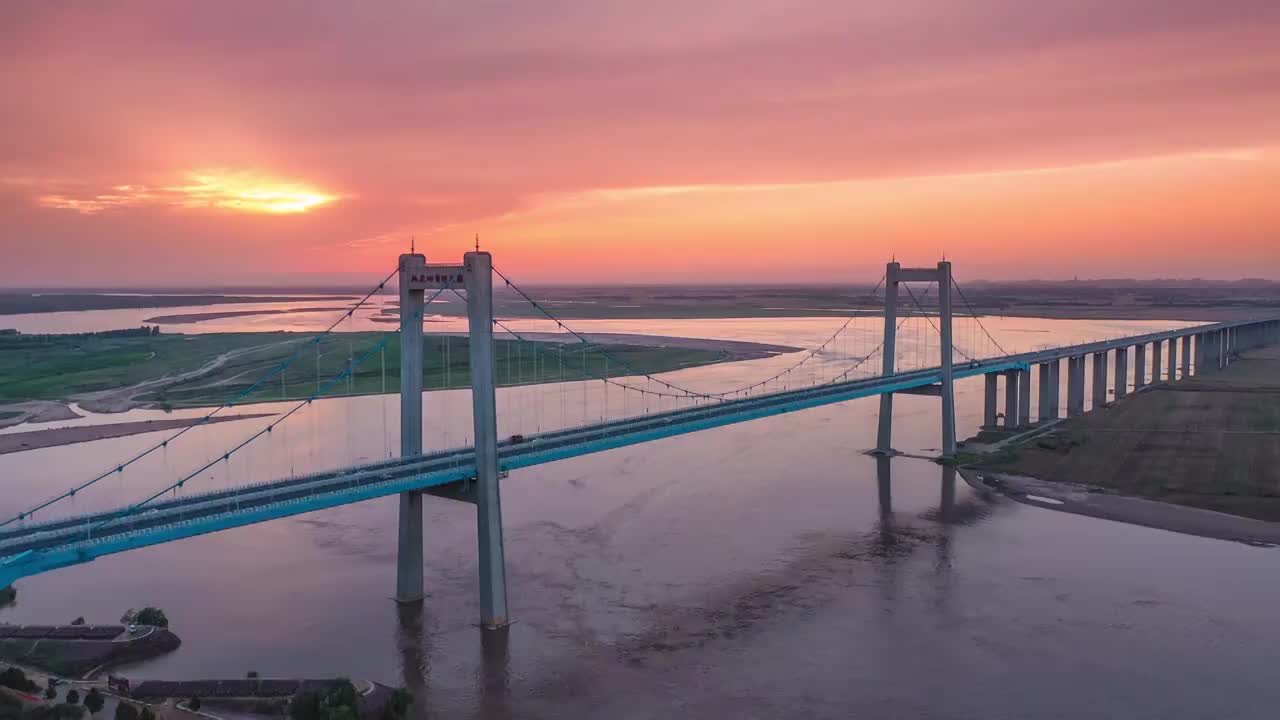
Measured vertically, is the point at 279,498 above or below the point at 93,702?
above

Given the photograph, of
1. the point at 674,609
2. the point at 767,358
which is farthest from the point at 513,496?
the point at 767,358

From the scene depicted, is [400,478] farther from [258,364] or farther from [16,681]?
[258,364]


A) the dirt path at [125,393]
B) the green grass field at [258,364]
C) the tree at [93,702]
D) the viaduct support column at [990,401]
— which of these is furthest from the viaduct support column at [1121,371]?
the tree at [93,702]

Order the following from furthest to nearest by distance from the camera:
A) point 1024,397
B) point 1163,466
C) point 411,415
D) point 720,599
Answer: point 1024,397, point 1163,466, point 720,599, point 411,415

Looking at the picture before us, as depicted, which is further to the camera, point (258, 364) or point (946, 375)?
point (258, 364)

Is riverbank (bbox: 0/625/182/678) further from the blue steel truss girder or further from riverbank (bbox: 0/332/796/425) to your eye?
riverbank (bbox: 0/332/796/425)

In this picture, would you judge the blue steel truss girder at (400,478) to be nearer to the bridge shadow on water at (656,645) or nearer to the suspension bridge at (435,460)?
the suspension bridge at (435,460)

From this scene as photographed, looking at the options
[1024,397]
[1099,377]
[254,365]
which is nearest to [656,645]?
[1024,397]

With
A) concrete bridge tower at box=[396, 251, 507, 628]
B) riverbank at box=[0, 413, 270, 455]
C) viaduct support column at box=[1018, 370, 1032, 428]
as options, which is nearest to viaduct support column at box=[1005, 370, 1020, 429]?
viaduct support column at box=[1018, 370, 1032, 428]
